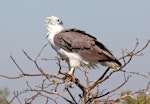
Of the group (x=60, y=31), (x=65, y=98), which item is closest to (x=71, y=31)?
(x=60, y=31)

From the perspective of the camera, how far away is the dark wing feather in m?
7.55

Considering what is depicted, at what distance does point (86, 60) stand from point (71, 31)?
24.5 inches

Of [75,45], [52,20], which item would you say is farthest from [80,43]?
[52,20]

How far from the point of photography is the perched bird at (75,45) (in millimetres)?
7416

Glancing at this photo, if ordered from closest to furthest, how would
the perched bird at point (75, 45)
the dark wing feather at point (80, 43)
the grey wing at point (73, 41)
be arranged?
the perched bird at point (75, 45) → the dark wing feather at point (80, 43) → the grey wing at point (73, 41)

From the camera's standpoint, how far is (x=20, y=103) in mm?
5227

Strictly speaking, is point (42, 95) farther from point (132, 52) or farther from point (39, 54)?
point (132, 52)

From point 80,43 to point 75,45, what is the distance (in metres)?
0.10

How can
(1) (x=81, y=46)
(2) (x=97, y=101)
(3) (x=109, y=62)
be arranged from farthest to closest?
(1) (x=81, y=46), (3) (x=109, y=62), (2) (x=97, y=101)

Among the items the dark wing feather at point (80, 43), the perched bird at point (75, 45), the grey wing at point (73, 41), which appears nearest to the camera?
the perched bird at point (75, 45)

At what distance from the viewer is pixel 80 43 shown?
25.4ft

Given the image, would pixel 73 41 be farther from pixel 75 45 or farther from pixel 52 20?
pixel 52 20

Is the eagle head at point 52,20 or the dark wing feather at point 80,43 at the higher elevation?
the eagle head at point 52,20

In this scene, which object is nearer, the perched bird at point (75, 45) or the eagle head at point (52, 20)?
the perched bird at point (75, 45)
